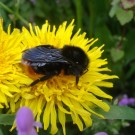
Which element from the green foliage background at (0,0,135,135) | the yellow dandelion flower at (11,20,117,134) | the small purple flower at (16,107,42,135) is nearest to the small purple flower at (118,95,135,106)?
the green foliage background at (0,0,135,135)

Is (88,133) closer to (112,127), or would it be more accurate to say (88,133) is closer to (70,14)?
(112,127)

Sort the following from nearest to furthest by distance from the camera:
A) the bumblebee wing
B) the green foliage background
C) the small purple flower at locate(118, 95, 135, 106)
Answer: the bumblebee wing < the small purple flower at locate(118, 95, 135, 106) < the green foliage background

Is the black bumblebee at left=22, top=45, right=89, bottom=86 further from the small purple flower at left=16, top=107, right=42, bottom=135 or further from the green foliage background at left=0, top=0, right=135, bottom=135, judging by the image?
the green foliage background at left=0, top=0, right=135, bottom=135

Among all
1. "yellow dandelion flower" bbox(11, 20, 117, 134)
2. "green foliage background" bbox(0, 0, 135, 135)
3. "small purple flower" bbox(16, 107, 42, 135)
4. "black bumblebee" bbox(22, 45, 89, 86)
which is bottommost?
"small purple flower" bbox(16, 107, 42, 135)

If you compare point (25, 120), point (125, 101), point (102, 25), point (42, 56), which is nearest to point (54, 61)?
point (42, 56)

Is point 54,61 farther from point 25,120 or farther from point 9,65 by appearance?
point 25,120

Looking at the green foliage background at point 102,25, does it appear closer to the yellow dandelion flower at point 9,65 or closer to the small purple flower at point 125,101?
the small purple flower at point 125,101
